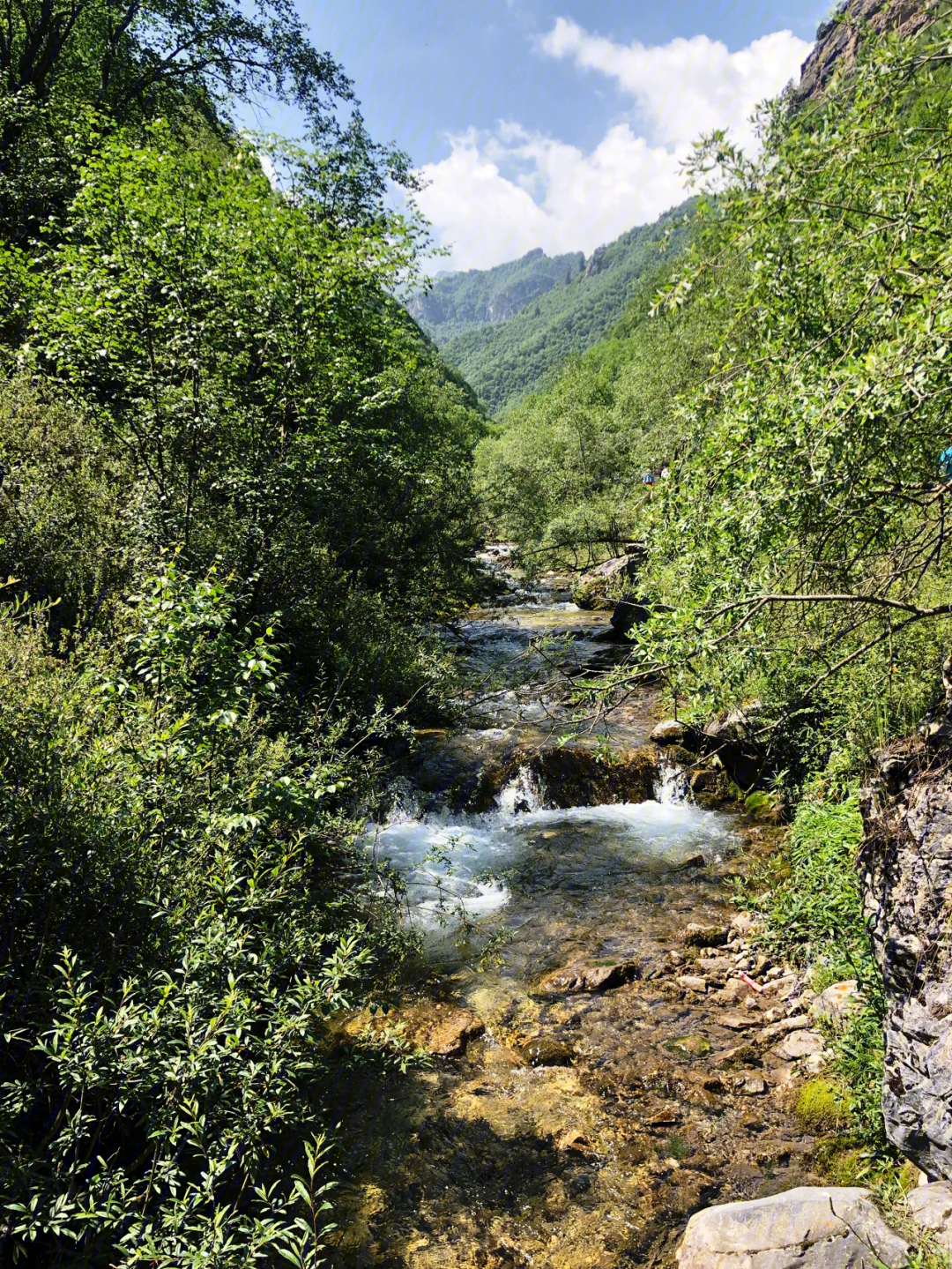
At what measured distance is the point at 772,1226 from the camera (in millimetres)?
3924

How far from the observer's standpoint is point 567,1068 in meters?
6.15

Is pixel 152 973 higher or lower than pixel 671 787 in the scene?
higher

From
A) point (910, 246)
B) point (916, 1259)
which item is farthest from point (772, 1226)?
point (910, 246)

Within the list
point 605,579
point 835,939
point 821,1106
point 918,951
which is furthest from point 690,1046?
point 605,579

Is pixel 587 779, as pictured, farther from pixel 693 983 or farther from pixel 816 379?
pixel 816 379

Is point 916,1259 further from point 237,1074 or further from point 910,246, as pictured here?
point 910,246

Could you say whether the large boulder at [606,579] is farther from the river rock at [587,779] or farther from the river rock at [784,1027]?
the river rock at [784,1027]

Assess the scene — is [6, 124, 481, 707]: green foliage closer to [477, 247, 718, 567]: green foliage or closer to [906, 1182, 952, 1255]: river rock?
[906, 1182, 952, 1255]: river rock

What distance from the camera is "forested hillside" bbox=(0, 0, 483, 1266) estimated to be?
3346mm

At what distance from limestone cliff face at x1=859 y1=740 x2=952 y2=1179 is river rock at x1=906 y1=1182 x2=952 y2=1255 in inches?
4.1

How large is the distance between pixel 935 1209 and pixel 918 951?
1.44m

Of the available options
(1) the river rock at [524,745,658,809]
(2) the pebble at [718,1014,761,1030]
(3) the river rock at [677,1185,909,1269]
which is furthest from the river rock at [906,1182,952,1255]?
(1) the river rock at [524,745,658,809]

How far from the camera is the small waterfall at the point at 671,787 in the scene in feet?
40.2

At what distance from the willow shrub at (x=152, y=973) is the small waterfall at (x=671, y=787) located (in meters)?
8.48
